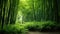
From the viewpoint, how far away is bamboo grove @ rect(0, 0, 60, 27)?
6.86 metres

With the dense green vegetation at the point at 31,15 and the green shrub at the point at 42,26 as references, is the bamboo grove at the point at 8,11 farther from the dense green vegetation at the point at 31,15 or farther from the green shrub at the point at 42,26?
the green shrub at the point at 42,26

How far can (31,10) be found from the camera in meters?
11.9

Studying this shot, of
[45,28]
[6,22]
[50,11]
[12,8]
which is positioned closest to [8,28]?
[6,22]

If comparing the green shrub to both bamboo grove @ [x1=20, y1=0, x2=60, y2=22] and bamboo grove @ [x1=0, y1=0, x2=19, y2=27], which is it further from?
bamboo grove @ [x1=0, y1=0, x2=19, y2=27]

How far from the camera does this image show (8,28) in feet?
21.6

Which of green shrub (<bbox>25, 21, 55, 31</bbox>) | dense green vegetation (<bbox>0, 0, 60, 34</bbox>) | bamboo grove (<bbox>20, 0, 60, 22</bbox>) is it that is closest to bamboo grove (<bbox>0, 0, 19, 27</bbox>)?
dense green vegetation (<bbox>0, 0, 60, 34</bbox>)

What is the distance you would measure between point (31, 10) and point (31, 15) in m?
0.35

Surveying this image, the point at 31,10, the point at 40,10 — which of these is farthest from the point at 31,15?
the point at 40,10

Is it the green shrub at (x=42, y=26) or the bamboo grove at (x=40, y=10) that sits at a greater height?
the bamboo grove at (x=40, y=10)

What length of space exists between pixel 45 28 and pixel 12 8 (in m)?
2.77

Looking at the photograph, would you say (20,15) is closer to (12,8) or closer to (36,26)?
(36,26)

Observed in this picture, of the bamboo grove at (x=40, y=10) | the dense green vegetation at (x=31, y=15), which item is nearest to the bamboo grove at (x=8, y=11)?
the dense green vegetation at (x=31, y=15)

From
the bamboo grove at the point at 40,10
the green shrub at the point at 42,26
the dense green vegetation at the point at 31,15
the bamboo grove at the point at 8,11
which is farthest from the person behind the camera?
the bamboo grove at the point at 40,10

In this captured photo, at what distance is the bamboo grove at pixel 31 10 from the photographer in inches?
270
